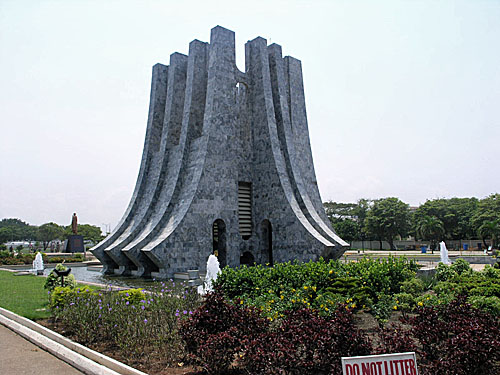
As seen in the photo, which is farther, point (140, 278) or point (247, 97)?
point (247, 97)

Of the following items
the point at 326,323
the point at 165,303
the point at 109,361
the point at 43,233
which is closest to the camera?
the point at 326,323

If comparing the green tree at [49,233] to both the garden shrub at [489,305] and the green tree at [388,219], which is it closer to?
the green tree at [388,219]

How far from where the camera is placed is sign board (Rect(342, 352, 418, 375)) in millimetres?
2910

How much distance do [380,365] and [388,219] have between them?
49456 millimetres

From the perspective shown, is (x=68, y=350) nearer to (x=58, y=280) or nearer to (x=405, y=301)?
(x=58, y=280)

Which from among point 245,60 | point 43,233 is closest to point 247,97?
point 245,60

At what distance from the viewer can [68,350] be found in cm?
561

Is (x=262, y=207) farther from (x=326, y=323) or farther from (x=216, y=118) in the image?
(x=326, y=323)

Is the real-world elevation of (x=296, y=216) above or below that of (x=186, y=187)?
below

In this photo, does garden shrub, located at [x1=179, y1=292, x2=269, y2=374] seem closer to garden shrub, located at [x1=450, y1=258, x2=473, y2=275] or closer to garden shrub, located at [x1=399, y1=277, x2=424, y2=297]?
garden shrub, located at [x1=399, y1=277, x2=424, y2=297]

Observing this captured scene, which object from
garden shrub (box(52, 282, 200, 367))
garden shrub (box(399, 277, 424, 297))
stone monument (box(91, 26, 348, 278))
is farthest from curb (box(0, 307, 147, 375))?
stone monument (box(91, 26, 348, 278))

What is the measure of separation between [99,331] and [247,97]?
17.0 m

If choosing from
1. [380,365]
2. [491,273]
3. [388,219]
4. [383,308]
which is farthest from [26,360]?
→ [388,219]

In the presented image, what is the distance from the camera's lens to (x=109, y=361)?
5.05 metres
